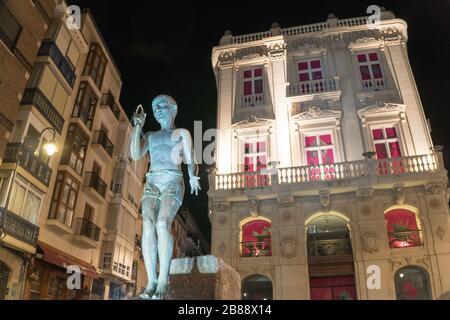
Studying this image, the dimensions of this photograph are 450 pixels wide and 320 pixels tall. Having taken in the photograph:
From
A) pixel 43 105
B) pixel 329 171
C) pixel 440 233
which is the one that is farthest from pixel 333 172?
pixel 43 105

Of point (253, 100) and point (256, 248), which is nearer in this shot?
point (256, 248)

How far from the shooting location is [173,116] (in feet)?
19.2

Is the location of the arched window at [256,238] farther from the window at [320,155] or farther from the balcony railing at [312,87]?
the balcony railing at [312,87]

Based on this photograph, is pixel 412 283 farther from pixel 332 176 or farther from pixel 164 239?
pixel 164 239

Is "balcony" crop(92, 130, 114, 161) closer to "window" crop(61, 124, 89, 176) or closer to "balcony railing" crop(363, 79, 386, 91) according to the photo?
"window" crop(61, 124, 89, 176)

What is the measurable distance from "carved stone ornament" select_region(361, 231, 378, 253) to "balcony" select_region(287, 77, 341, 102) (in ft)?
24.3

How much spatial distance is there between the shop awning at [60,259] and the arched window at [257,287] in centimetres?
940

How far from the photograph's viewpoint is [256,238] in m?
17.8

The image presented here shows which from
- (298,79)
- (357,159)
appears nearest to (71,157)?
(298,79)

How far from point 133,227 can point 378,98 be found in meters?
21.9

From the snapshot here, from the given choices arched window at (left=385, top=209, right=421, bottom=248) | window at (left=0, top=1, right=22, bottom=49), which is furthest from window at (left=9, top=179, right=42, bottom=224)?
arched window at (left=385, top=209, right=421, bottom=248)

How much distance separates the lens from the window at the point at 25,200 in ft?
58.2

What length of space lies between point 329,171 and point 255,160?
12.4 feet

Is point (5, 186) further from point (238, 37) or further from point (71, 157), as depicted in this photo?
point (238, 37)
